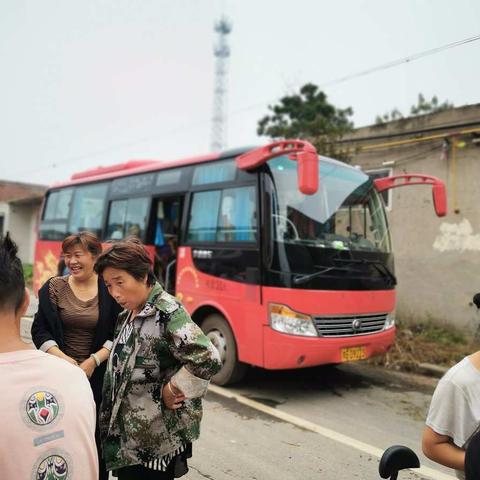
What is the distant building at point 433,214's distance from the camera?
8031mm

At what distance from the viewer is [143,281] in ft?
7.06

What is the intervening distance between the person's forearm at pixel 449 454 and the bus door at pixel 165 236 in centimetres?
558

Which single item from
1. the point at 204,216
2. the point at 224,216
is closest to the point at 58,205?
the point at 204,216

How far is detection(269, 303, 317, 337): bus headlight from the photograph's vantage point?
195 inches

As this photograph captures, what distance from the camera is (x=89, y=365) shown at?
2584mm

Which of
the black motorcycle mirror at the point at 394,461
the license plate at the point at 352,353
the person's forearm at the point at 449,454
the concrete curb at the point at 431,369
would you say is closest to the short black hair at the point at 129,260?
the black motorcycle mirror at the point at 394,461

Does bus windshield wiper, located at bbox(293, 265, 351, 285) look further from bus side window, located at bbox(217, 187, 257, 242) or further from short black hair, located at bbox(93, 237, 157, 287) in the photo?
short black hair, located at bbox(93, 237, 157, 287)

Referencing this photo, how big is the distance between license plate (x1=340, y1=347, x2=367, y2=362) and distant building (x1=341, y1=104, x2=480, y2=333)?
3.47 meters

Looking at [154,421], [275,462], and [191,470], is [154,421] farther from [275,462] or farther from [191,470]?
[275,462]

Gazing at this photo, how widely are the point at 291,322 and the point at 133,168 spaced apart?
15.3 ft

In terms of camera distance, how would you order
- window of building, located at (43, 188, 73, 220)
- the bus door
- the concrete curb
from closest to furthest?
the concrete curb → the bus door → window of building, located at (43, 188, 73, 220)

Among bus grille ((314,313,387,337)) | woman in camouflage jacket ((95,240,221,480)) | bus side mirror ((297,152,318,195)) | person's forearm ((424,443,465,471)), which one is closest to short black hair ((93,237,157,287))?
woman in camouflage jacket ((95,240,221,480))

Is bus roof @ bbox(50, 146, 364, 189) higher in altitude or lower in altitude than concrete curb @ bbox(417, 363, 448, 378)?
higher

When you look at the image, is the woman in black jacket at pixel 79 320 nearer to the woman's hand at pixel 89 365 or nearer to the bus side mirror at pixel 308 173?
the woman's hand at pixel 89 365
